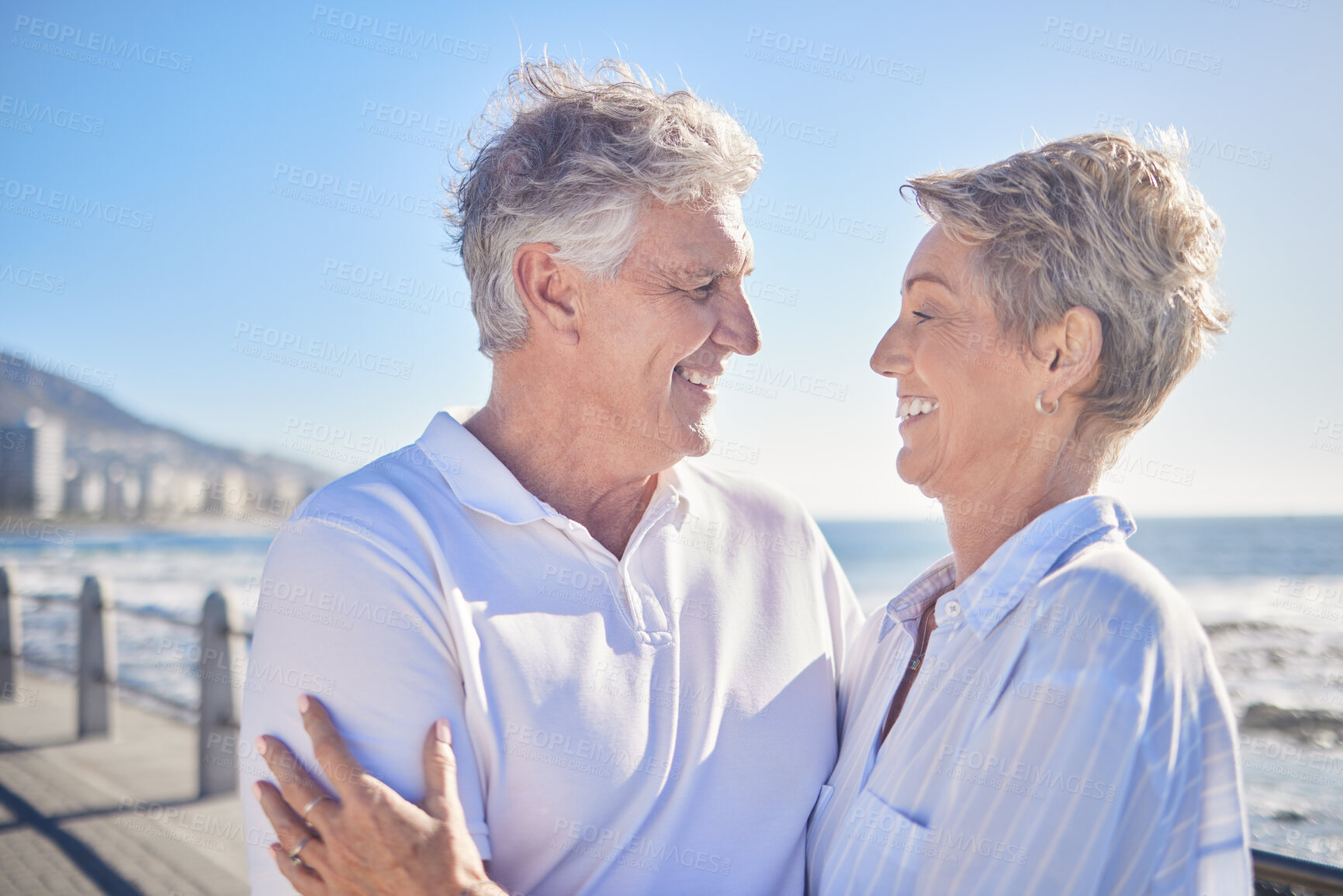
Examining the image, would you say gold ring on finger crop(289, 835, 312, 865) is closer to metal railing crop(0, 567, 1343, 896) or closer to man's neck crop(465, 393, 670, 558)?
man's neck crop(465, 393, 670, 558)

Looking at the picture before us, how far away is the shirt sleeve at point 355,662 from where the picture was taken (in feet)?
4.91

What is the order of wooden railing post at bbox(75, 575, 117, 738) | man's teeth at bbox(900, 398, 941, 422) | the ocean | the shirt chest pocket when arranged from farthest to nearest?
the ocean, wooden railing post at bbox(75, 575, 117, 738), man's teeth at bbox(900, 398, 941, 422), the shirt chest pocket

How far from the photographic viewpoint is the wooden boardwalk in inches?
144

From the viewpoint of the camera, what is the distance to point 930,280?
184 cm

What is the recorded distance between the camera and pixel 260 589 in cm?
161

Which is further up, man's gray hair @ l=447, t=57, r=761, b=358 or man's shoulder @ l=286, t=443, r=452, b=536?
man's gray hair @ l=447, t=57, r=761, b=358

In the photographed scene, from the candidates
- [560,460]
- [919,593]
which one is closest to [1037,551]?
[919,593]

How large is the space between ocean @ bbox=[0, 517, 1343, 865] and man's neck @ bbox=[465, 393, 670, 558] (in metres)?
3.32

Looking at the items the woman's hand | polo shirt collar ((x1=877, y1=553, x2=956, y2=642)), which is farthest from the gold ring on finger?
polo shirt collar ((x1=877, y1=553, x2=956, y2=642))

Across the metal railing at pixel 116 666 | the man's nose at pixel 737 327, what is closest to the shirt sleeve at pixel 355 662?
the man's nose at pixel 737 327

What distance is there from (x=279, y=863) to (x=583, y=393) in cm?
109

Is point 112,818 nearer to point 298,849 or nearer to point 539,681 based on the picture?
point 298,849

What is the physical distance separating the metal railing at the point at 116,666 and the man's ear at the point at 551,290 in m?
2.85

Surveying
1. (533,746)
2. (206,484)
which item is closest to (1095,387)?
(533,746)
